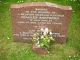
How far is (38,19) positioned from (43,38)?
693 mm

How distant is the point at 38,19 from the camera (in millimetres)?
8195

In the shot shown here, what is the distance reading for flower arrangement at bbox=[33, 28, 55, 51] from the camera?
796cm

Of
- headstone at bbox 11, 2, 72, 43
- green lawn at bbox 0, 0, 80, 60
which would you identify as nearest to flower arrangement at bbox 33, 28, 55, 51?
headstone at bbox 11, 2, 72, 43

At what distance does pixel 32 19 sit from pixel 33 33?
576mm

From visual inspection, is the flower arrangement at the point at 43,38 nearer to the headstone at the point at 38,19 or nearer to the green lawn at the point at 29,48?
the headstone at the point at 38,19

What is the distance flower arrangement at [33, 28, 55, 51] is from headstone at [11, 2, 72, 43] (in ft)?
0.77

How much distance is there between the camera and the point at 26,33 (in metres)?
8.49

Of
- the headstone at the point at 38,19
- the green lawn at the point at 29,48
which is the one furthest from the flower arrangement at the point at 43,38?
the green lawn at the point at 29,48

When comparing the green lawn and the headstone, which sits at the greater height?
the headstone

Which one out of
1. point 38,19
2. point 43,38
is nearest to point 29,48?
point 43,38

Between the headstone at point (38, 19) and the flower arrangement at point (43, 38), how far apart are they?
0.23 meters

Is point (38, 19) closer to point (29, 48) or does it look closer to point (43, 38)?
point (43, 38)

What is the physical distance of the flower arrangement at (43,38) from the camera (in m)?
7.96

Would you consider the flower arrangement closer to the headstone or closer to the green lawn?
the headstone
